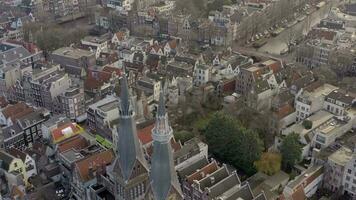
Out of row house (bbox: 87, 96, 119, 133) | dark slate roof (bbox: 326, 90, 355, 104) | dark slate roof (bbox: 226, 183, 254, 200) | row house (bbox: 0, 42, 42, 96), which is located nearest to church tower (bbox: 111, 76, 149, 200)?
dark slate roof (bbox: 226, 183, 254, 200)

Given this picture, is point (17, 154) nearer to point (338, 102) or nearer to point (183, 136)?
point (183, 136)

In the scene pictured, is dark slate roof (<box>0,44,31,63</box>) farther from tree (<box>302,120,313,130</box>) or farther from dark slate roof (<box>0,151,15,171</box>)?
tree (<box>302,120,313,130</box>)

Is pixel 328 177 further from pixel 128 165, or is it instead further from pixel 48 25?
pixel 48 25

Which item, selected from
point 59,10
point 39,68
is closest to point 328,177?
point 39,68

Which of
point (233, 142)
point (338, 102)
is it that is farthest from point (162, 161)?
point (338, 102)

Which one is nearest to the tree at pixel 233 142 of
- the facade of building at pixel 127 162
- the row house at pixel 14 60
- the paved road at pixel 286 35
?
the facade of building at pixel 127 162

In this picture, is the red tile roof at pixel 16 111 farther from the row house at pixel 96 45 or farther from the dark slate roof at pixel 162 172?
the dark slate roof at pixel 162 172

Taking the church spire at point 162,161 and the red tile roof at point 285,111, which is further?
the red tile roof at point 285,111
